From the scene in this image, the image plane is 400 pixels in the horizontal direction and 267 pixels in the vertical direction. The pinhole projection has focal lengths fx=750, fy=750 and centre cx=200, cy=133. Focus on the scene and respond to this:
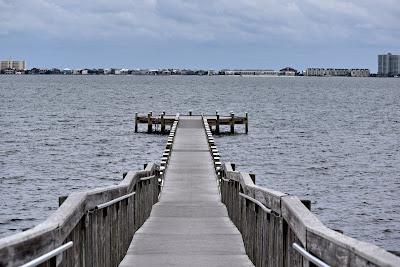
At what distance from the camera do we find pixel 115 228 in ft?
34.8

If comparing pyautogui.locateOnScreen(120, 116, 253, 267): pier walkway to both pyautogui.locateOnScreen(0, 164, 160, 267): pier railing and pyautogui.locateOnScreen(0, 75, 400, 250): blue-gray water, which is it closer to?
pyautogui.locateOnScreen(0, 164, 160, 267): pier railing

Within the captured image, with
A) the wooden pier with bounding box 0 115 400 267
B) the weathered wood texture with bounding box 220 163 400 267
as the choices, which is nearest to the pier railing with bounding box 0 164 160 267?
the wooden pier with bounding box 0 115 400 267

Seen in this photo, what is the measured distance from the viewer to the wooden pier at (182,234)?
521 cm

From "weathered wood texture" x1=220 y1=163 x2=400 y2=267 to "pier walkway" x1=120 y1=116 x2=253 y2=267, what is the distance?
17.0 inches

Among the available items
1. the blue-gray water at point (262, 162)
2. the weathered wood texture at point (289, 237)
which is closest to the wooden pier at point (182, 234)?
the weathered wood texture at point (289, 237)

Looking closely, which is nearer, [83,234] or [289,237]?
[289,237]

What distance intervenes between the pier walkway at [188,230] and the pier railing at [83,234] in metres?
0.43

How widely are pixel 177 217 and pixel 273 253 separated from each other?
318 inches

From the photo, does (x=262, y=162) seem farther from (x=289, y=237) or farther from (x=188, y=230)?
(x=289, y=237)

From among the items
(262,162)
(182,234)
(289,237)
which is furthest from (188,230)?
(262,162)

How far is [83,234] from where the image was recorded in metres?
7.80

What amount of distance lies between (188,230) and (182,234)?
26.1 inches

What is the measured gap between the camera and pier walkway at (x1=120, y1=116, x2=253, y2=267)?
10891mm

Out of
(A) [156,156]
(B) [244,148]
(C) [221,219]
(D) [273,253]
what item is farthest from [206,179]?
(B) [244,148]
